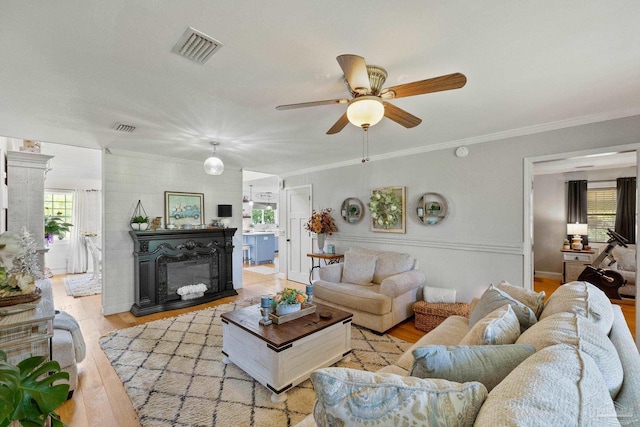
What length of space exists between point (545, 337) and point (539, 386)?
23.0 inches

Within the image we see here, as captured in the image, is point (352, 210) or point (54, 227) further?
point (54, 227)

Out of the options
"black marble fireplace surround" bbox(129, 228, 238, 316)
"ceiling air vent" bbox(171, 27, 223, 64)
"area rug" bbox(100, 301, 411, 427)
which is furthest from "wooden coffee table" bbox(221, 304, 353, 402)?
"black marble fireplace surround" bbox(129, 228, 238, 316)

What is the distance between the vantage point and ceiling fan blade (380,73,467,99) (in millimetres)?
1625

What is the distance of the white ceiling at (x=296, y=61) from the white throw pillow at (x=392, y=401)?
1.63 m

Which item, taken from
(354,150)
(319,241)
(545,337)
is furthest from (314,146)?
(545,337)

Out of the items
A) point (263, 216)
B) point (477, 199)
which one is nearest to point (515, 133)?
point (477, 199)

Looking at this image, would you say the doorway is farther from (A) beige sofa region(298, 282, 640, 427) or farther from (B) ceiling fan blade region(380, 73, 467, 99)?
(A) beige sofa region(298, 282, 640, 427)

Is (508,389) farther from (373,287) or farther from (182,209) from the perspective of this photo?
(182,209)

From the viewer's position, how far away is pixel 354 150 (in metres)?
4.38

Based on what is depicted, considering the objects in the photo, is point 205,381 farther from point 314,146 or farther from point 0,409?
point 314,146

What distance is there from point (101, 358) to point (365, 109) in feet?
11.4

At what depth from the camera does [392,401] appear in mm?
773

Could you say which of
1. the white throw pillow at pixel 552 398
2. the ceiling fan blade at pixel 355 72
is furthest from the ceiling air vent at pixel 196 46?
the white throw pillow at pixel 552 398

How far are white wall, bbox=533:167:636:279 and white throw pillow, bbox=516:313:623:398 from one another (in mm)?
6091
